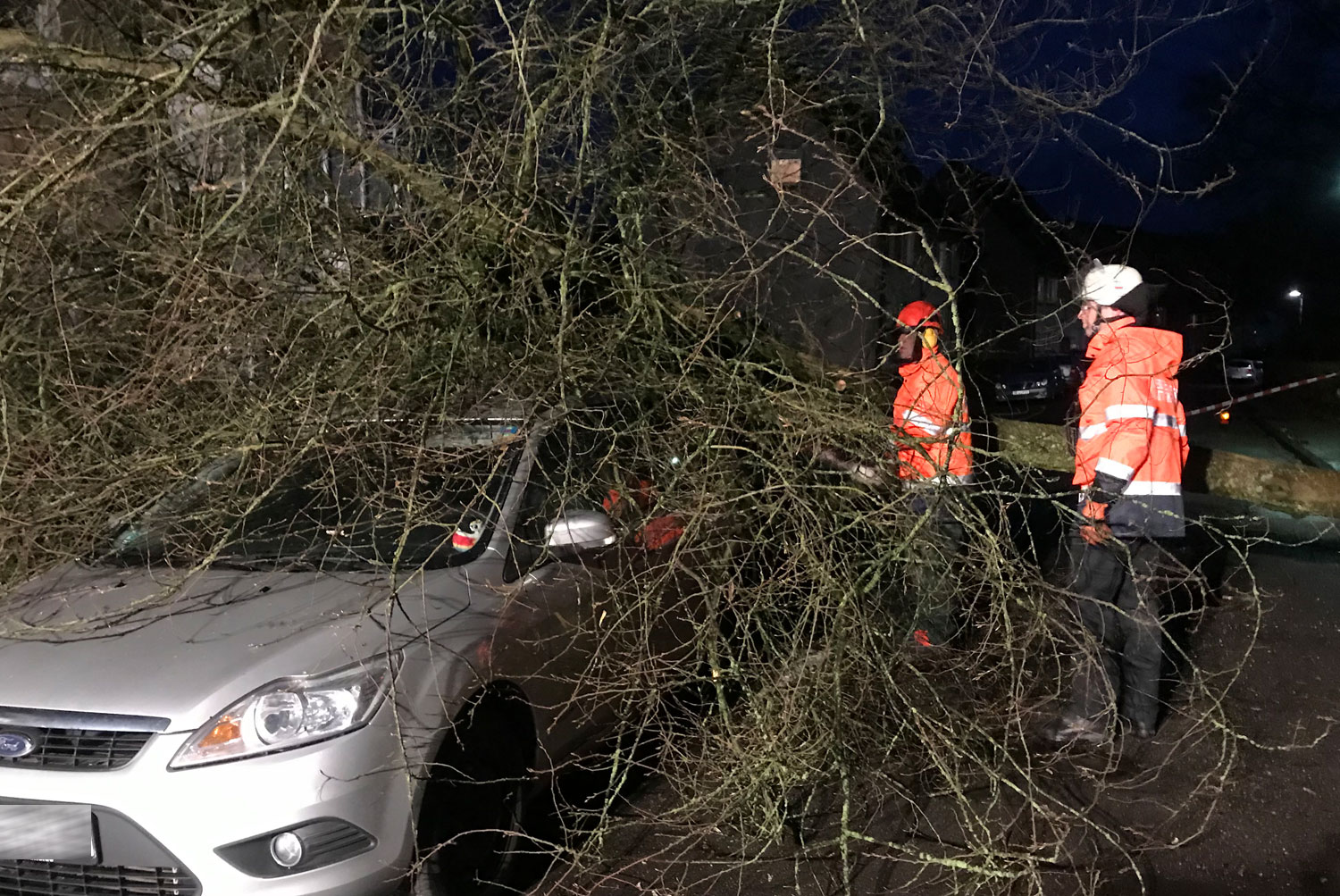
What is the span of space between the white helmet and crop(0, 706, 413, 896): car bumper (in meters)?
3.51

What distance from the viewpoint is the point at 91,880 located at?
110 inches

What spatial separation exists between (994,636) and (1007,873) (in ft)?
5.34

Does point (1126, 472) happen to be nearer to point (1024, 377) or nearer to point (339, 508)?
point (339, 508)

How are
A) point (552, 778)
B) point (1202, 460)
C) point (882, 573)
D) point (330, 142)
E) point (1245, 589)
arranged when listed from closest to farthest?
point (552, 778) < point (882, 573) < point (330, 142) < point (1245, 589) < point (1202, 460)

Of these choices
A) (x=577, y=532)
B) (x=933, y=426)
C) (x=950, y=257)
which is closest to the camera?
(x=577, y=532)

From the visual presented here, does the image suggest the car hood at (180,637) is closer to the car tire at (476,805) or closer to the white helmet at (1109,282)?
the car tire at (476,805)

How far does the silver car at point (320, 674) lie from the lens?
108 inches

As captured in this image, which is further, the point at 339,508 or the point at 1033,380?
the point at 1033,380

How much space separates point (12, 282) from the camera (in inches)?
169

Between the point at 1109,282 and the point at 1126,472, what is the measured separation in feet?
2.76

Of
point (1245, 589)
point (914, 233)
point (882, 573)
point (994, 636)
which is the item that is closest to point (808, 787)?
point (882, 573)

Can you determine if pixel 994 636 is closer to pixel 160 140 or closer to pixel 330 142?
pixel 330 142

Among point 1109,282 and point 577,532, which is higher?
point 1109,282

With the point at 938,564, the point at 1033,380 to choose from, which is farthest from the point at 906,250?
the point at 1033,380
